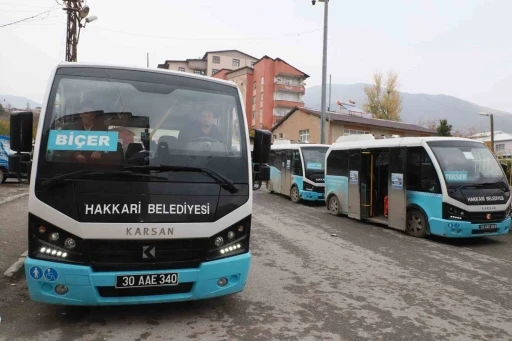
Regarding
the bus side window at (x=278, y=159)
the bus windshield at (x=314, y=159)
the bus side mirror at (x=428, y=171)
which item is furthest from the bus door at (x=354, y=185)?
the bus side window at (x=278, y=159)

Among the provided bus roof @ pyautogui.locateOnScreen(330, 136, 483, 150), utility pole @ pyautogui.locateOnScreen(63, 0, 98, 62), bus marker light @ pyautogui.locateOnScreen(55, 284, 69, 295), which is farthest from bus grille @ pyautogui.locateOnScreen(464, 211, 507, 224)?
utility pole @ pyautogui.locateOnScreen(63, 0, 98, 62)

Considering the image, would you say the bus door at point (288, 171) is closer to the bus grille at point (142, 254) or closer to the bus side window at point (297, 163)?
the bus side window at point (297, 163)

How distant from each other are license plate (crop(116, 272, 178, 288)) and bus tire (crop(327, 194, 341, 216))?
1006 cm

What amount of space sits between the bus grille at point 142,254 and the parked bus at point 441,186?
6881 mm

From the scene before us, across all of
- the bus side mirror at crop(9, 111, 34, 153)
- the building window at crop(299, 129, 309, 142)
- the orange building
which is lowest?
the bus side mirror at crop(9, 111, 34, 153)

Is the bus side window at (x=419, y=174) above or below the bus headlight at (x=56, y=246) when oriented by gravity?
above

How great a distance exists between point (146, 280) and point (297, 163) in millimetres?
14127

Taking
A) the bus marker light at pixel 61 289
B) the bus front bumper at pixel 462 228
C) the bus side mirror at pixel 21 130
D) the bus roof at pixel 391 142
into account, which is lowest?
the bus front bumper at pixel 462 228

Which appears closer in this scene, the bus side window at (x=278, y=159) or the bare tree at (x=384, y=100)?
the bus side window at (x=278, y=159)

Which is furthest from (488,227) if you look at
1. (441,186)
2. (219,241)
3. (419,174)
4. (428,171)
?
(219,241)

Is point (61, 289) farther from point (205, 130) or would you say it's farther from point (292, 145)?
point (292, 145)

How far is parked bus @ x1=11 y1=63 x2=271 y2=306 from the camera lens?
146 inches

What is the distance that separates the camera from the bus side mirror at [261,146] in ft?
16.2

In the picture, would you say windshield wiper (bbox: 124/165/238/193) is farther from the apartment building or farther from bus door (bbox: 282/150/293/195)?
the apartment building
